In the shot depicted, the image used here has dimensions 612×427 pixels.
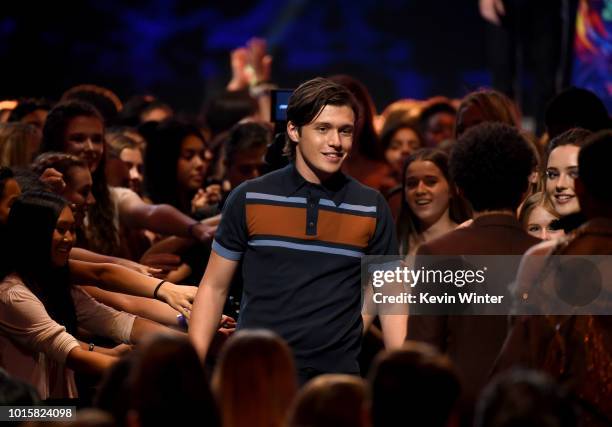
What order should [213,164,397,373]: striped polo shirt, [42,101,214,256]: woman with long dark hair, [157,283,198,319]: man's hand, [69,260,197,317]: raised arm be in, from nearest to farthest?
[213,164,397,373]: striped polo shirt < [157,283,198,319]: man's hand < [69,260,197,317]: raised arm < [42,101,214,256]: woman with long dark hair

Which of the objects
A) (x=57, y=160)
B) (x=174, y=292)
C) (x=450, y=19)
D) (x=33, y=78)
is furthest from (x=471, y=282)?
(x=450, y=19)

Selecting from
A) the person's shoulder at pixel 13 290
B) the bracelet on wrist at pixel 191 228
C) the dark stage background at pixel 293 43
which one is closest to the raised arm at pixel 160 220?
the bracelet on wrist at pixel 191 228

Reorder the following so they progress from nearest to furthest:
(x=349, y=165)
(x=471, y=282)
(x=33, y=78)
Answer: (x=471, y=282)
(x=349, y=165)
(x=33, y=78)

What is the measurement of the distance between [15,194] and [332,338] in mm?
1305

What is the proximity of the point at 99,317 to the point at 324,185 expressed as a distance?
3.43 feet

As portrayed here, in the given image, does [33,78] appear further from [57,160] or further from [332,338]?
[332,338]

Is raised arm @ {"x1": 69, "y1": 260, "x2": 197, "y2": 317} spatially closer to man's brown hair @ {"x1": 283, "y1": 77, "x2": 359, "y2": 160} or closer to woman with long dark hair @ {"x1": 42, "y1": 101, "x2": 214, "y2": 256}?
woman with long dark hair @ {"x1": 42, "y1": 101, "x2": 214, "y2": 256}

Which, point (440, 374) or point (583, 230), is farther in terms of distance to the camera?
point (583, 230)

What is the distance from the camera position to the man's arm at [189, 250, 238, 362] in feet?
13.1

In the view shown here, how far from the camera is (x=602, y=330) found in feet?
10.7

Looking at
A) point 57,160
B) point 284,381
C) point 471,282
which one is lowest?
point 284,381

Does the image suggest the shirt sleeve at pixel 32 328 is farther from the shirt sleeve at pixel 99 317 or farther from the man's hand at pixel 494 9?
the man's hand at pixel 494 9

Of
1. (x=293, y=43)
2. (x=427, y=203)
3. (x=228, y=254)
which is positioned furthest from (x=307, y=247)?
(x=293, y=43)

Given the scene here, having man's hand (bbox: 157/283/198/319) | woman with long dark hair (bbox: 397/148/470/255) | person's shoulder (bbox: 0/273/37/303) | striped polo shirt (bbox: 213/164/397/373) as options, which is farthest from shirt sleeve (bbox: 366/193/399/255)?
woman with long dark hair (bbox: 397/148/470/255)
